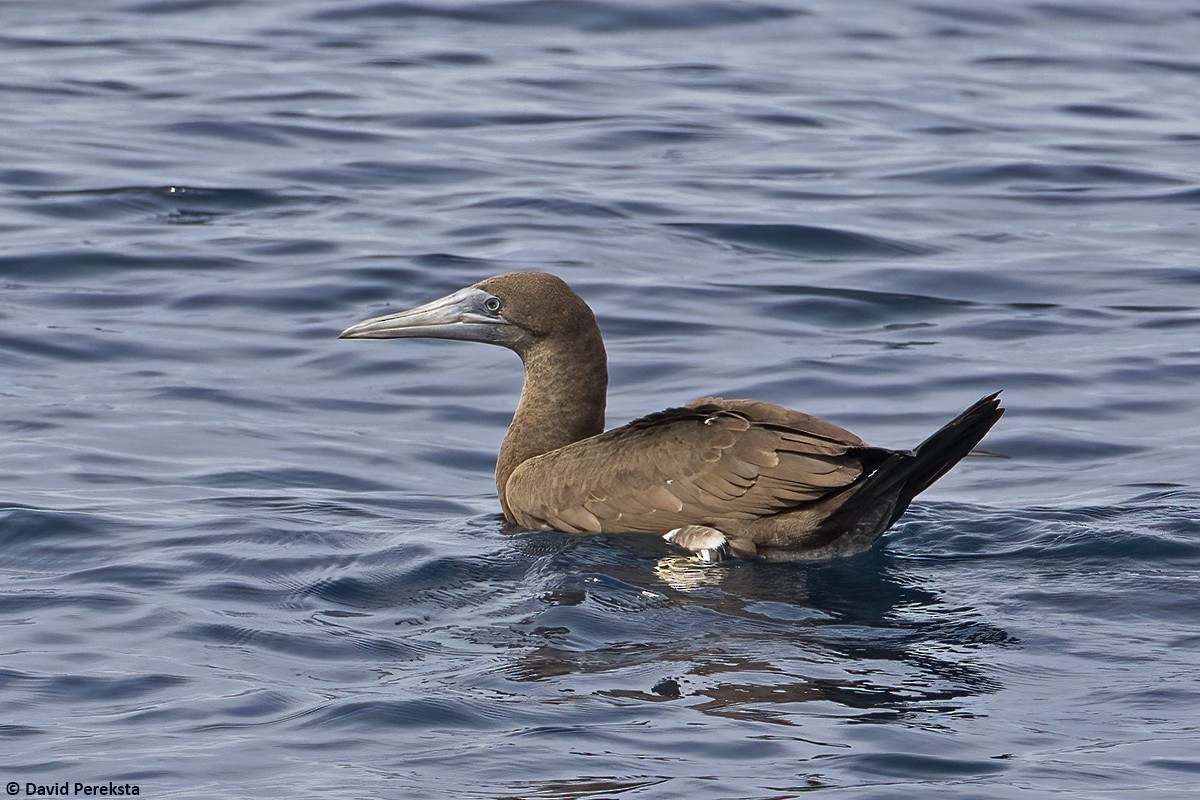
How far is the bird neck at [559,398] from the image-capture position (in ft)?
28.5

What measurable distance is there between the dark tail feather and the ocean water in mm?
425

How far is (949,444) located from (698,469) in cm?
100

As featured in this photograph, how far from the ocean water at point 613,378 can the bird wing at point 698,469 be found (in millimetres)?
162

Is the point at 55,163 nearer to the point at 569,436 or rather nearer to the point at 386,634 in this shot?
the point at 569,436

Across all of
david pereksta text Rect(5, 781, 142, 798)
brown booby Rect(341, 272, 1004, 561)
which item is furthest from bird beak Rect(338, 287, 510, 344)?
david pereksta text Rect(5, 781, 142, 798)

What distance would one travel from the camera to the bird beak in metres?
8.80

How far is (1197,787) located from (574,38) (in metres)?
15.4

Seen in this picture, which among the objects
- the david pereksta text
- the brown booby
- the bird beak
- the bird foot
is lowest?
the david pereksta text

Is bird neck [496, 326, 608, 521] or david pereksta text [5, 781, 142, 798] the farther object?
bird neck [496, 326, 608, 521]

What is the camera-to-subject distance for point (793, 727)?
565cm

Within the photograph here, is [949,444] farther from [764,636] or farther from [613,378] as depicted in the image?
[613,378]

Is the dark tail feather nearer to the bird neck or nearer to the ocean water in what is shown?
the ocean water

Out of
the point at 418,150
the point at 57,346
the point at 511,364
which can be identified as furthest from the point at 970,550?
the point at 418,150

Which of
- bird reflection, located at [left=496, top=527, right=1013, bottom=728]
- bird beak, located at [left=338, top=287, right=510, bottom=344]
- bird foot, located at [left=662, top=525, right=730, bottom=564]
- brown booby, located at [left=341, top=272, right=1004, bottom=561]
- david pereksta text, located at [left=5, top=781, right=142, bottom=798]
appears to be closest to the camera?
david pereksta text, located at [left=5, top=781, right=142, bottom=798]
